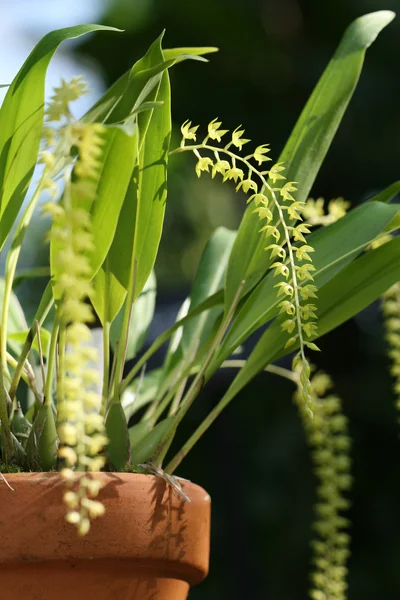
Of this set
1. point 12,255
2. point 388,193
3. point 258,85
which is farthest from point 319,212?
point 258,85

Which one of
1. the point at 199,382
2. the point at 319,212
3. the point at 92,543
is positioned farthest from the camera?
the point at 319,212

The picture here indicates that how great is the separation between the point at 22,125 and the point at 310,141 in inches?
9.5

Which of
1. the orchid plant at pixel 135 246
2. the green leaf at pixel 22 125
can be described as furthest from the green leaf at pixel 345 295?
the green leaf at pixel 22 125

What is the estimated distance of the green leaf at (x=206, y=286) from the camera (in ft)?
2.48

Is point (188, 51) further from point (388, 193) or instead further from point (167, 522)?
point (167, 522)

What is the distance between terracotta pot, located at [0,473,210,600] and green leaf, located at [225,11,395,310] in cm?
19

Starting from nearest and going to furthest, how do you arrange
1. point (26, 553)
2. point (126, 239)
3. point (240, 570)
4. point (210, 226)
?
point (26, 553) < point (126, 239) < point (240, 570) < point (210, 226)

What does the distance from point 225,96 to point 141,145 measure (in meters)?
2.90

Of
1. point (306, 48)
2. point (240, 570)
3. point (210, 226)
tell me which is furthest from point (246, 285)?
point (306, 48)

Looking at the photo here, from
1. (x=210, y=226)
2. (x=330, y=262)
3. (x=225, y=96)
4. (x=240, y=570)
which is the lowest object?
(x=240, y=570)

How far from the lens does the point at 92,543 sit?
48 cm

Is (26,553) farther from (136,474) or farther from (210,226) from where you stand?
(210,226)

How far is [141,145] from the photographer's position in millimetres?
559

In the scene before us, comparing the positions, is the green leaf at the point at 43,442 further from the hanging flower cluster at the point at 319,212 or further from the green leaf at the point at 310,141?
the hanging flower cluster at the point at 319,212
